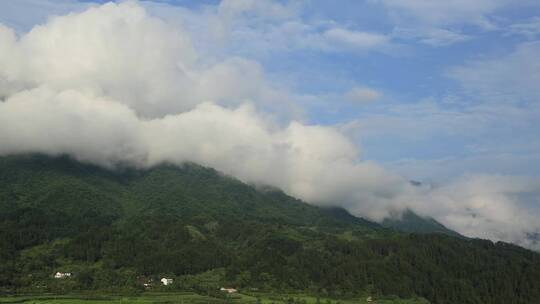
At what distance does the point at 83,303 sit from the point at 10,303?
22101 mm

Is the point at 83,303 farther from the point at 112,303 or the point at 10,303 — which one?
the point at 10,303

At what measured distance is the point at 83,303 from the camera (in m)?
197

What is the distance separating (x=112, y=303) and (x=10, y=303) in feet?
103

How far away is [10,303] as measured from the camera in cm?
19112

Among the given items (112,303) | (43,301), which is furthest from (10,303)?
(112,303)

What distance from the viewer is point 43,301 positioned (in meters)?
198

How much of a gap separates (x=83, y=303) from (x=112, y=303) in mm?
9176

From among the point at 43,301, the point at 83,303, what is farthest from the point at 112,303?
the point at 43,301

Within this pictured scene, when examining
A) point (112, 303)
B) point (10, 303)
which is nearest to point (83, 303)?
point (112, 303)

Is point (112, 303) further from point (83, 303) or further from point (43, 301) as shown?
point (43, 301)

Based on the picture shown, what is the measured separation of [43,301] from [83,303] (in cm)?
1321

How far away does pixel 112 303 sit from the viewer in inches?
7859
